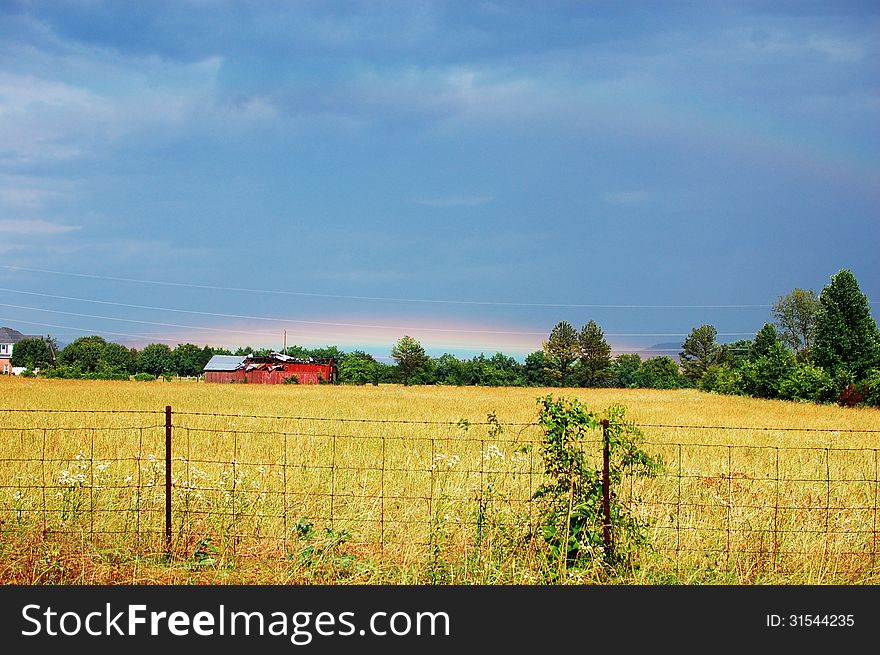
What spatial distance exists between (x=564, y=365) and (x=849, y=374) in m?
54.3

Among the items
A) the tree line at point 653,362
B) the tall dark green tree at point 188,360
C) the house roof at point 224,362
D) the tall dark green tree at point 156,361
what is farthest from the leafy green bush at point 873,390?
the tall dark green tree at point 156,361

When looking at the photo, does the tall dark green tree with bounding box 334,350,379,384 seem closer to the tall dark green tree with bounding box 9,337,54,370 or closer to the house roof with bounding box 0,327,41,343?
the tall dark green tree with bounding box 9,337,54,370

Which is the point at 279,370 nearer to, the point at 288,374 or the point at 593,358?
the point at 288,374

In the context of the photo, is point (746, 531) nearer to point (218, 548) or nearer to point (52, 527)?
point (218, 548)

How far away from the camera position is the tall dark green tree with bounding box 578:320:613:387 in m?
92.6

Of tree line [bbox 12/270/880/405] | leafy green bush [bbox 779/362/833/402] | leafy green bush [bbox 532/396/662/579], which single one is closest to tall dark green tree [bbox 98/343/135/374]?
tree line [bbox 12/270/880/405]

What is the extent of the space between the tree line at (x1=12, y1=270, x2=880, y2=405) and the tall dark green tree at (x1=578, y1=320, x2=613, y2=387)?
133 mm

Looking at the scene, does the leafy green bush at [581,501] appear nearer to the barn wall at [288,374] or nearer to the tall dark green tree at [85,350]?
the barn wall at [288,374]

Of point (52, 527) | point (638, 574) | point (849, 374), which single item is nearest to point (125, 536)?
point (52, 527)

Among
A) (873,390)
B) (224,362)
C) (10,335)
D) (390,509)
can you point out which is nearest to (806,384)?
(873,390)

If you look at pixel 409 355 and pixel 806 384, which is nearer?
pixel 806 384

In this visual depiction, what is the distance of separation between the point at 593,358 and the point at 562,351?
4.10 m

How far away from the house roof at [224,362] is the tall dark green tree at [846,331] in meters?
61.8

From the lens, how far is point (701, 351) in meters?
93.1
